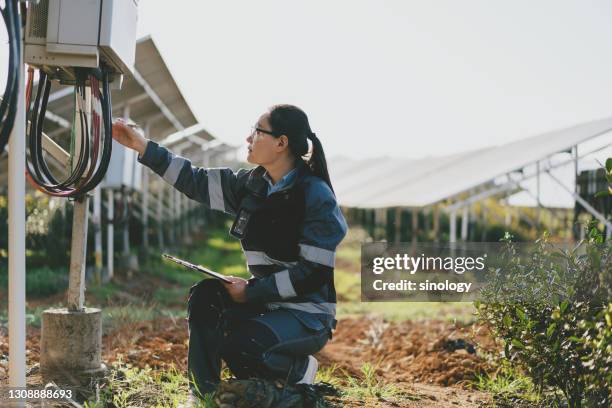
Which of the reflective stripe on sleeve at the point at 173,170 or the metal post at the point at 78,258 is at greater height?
the reflective stripe on sleeve at the point at 173,170

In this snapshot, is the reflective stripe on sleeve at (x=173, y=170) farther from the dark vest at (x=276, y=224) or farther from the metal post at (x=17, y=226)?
the metal post at (x=17, y=226)

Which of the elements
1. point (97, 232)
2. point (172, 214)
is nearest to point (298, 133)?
point (97, 232)

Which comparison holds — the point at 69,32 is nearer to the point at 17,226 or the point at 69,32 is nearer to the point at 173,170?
the point at 173,170

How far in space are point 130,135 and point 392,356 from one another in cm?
259

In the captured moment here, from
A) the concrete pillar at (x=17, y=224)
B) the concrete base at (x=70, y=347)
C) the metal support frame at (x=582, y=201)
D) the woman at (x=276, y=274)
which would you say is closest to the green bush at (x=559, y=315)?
the woman at (x=276, y=274)

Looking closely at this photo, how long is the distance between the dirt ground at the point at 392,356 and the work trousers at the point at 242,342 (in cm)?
33

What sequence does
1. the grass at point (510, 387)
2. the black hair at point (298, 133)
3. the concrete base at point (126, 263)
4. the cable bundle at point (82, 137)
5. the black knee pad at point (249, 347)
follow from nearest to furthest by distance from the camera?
the black knee pad at point (249, 347) < the black hair at point (298, 133) < the cable bundle at point (82, 137) < the grass at point (510, 387) < the concrete base at point (126, 263)

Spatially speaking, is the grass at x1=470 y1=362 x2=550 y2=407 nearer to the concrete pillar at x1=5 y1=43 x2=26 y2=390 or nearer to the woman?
the woman

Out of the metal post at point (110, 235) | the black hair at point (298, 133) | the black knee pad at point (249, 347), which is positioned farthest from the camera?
the metal post at point (110, 235)

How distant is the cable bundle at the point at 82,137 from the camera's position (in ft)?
10.7

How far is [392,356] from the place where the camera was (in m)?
5.16

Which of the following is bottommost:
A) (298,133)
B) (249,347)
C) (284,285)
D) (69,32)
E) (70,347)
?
(70,347)

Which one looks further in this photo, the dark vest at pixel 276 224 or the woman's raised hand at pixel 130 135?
the woman's raised hand at pixel 130 135

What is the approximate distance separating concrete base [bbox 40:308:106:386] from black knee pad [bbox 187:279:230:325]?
707 mm
